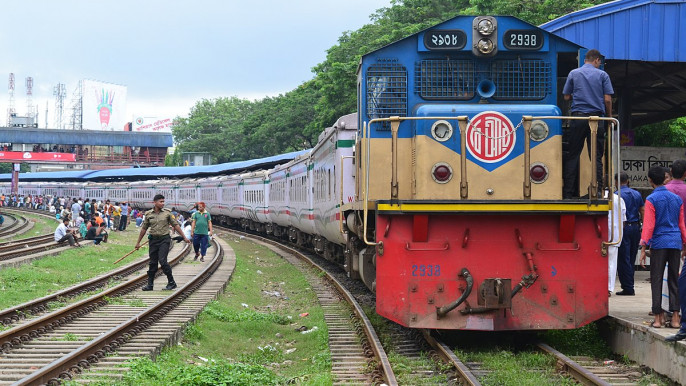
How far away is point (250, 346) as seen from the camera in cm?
1062

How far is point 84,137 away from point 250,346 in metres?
92.2

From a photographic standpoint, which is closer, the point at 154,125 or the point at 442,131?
the point at 442,131

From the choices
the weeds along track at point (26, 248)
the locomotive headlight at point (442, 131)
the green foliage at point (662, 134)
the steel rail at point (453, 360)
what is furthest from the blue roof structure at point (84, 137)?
the locomotive headlight at point (442, 131)

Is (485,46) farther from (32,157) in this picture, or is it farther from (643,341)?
(32,157)

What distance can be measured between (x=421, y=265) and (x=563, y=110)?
2663 mm

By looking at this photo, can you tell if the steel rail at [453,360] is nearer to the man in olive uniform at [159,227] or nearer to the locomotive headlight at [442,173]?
the locomotive headlight at [442,173]

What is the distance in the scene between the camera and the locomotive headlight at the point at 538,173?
326 inches

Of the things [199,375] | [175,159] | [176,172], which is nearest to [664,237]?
[199,375]

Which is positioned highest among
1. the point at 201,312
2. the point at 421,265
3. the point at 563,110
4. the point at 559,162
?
the point at 563,110

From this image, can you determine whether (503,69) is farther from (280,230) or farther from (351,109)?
(351,109)

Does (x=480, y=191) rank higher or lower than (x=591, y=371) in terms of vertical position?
higher

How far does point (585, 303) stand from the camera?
8117 millimetres

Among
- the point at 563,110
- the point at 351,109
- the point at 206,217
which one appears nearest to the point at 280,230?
the point at 351,109

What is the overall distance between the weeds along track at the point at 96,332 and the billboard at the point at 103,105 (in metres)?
103
